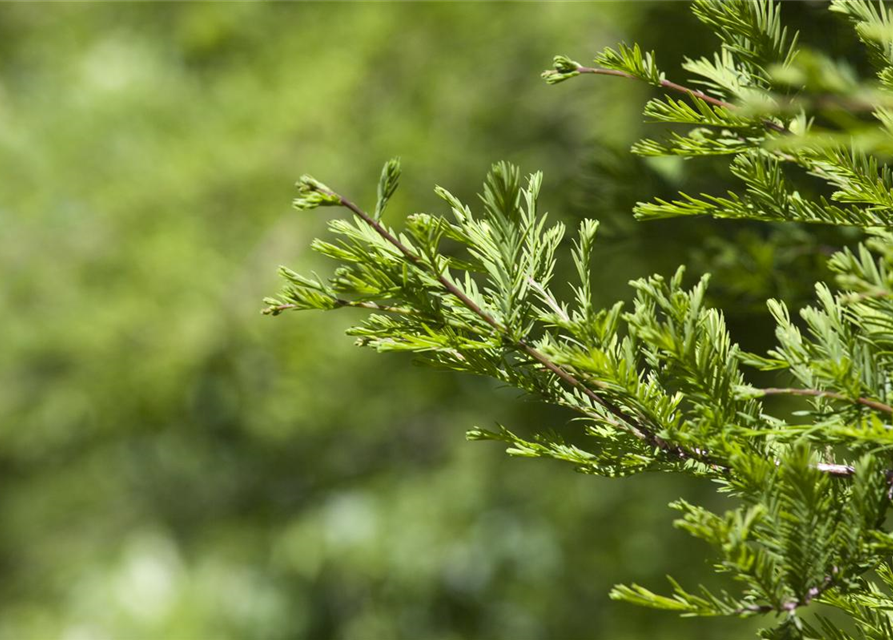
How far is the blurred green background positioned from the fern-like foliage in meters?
0.71

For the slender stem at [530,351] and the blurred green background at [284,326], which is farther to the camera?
the blurred green background at [284,326]

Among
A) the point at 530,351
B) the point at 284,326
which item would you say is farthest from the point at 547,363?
the point at 284,326

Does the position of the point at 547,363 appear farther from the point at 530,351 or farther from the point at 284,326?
the point at 284,326

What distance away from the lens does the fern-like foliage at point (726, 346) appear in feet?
1.04

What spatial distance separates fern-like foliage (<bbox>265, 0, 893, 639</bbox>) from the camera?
12.5 inches

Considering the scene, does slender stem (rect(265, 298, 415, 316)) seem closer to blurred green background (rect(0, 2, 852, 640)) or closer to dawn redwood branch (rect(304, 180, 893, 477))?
dawn redwood branch (rect(304, 180, 893, 477))

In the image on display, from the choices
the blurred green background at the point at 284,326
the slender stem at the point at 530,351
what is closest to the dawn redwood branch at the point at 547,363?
the slender stem at the point at 530,351

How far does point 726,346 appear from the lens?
14.1 inches

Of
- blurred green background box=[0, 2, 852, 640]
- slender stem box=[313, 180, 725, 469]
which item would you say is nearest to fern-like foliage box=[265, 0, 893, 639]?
slender stem box=[313, 180, 725, 469]

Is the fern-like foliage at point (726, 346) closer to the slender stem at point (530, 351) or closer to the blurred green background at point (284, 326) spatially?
the slender stem at point (530, 351)

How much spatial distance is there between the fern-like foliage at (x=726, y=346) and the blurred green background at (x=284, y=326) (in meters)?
0.71

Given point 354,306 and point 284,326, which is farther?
point 284,326

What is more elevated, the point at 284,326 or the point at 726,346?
the point at 726,346

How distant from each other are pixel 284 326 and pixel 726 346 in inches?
49.8
